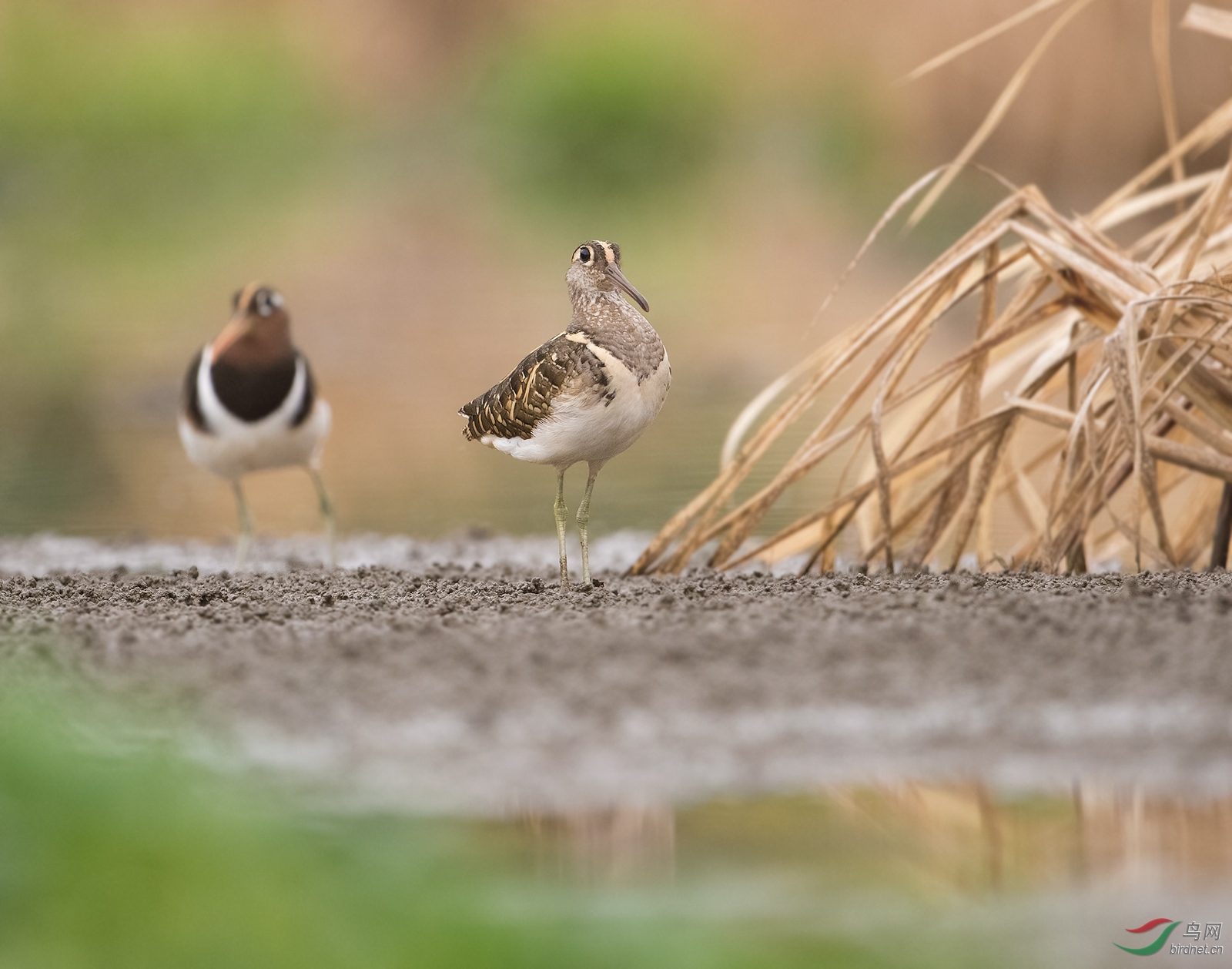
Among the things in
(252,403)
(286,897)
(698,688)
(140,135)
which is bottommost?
(286,897)

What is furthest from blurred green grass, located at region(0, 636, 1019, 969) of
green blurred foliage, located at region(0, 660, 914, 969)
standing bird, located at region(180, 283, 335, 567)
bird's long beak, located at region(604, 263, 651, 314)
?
standing bird, located at region(180, 283, 335, 567)

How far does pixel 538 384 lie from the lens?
3.65 metres

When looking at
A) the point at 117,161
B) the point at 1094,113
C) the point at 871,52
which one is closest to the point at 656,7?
the point at 871,52

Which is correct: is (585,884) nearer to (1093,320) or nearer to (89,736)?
(89,736)

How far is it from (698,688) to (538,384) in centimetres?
111

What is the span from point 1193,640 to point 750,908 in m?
1.17

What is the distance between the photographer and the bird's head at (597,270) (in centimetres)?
382

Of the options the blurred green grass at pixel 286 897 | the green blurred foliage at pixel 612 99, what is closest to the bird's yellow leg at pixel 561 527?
the blurred green grass at pixel 286 897

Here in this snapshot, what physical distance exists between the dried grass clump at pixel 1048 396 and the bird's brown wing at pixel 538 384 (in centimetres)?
54

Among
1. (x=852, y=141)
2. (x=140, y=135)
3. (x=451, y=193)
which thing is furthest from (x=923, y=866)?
(x=140, y=135)

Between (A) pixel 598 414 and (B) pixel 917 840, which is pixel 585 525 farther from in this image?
(B) pixel 917 840

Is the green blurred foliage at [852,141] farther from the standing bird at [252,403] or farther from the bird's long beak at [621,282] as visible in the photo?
the bird's long beak at [621,282]

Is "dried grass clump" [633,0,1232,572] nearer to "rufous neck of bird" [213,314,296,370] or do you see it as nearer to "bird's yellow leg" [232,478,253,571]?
"bird's yellow leg" [232,478,253,571]

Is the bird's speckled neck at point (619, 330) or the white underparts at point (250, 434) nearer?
the bird's speckled neck at point (619, 330)
